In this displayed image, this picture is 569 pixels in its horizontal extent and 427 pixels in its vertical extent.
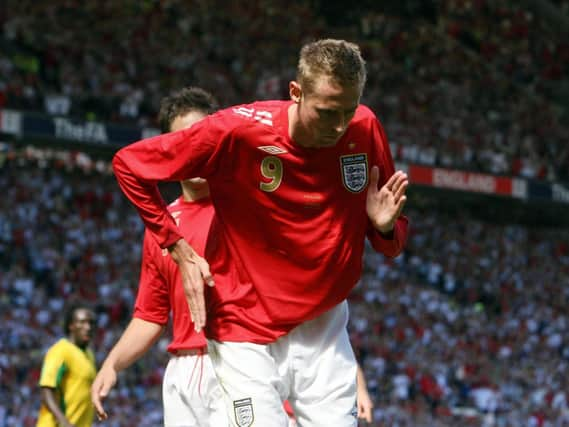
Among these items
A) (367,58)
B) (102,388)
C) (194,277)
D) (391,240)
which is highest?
(367,58)

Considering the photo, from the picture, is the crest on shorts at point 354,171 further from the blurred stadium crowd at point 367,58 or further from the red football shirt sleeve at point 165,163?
the blurred stadium crowd at point 367,58

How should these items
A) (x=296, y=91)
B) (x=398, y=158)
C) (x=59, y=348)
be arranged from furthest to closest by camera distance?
(x=398, y=158)
(x=59, y=348)
(x=296, y=91)

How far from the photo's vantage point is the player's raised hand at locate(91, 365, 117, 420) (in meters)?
4.06

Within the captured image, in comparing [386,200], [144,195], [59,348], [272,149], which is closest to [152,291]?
[144,195]

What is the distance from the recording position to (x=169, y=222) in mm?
3691

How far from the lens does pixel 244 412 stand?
3602mm

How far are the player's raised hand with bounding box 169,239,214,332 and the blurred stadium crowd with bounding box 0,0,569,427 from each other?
377 inches

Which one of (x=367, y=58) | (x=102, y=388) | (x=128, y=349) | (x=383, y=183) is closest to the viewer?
(x=383, y=183)

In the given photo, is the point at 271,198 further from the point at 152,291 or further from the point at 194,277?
the point at 152,291

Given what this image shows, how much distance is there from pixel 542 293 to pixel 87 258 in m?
10.7

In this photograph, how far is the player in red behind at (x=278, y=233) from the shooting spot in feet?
11.9

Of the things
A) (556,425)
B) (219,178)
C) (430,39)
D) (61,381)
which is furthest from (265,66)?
(219,178)

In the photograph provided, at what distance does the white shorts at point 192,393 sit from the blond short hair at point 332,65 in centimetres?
152

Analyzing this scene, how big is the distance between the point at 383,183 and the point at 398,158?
17969mm
